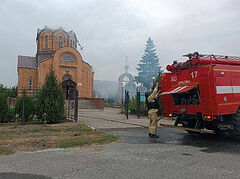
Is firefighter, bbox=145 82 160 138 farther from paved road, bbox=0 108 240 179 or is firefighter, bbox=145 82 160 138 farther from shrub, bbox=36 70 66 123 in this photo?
shrub, bbox=36 70 66 123

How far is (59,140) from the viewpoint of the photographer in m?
7.86

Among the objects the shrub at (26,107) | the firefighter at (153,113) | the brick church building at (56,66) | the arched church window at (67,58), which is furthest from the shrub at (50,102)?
the arched church window at (67,58)

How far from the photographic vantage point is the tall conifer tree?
60.2 metres

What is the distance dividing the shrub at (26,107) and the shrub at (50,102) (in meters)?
0.29

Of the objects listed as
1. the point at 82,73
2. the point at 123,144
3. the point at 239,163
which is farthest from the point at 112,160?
the point at 82,73

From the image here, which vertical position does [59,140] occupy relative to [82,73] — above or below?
below

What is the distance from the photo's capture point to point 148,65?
6181 centimetres

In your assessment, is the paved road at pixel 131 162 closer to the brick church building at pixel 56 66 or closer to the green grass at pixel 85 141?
the green grass at pixel 85 141

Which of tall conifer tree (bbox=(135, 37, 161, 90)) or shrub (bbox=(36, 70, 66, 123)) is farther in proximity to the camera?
tall conifer tree (bbox=(135, 37, 161, 90))

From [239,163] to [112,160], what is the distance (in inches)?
111

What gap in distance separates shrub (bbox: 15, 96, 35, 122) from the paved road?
20.9ft

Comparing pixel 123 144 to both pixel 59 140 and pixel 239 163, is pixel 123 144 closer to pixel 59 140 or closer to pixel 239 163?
pixel 59 140

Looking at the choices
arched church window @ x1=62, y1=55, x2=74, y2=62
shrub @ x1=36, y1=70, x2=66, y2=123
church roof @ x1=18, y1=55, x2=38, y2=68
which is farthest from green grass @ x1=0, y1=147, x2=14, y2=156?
church roof @ x1=18, y1=55, x2=38, y2=68

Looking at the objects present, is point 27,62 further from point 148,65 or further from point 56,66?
point 148,65
